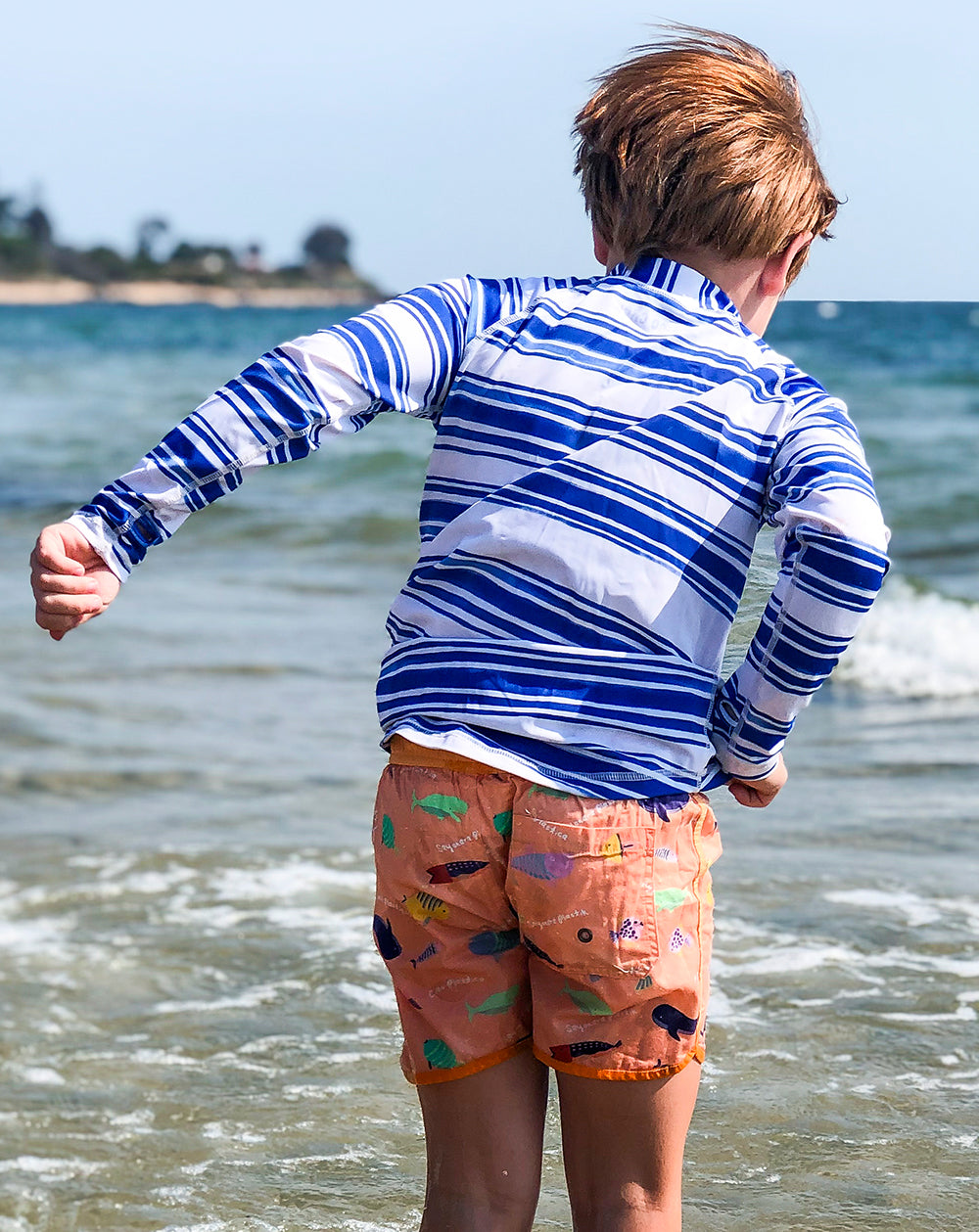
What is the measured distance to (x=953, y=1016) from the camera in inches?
118

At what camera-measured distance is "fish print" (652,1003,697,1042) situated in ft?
5.30

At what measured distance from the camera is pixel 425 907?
64.8 inches

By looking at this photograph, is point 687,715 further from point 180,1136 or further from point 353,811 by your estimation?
point 353,811

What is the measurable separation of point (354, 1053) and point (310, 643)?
3865 millimetres

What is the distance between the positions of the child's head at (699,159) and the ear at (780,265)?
1 centimetres

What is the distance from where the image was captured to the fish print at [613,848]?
5.15ft

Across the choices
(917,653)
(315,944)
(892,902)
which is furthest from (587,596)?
(917,653)

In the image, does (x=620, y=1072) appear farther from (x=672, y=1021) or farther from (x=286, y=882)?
(x=286, y=882)

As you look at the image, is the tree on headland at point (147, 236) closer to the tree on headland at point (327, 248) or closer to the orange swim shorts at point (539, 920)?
the tree on headland at point (327, 248)

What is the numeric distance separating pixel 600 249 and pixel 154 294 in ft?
323

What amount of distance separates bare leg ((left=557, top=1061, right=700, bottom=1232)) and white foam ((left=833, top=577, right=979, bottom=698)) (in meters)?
4.16

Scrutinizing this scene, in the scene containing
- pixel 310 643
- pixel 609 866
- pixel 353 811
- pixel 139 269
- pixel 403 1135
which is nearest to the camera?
pixel 609 866

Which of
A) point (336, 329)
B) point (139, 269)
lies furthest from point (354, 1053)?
point (139, 269)

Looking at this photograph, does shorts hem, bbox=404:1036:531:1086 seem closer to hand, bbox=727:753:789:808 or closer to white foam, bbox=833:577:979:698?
hand, bbox=727:753:789:808
